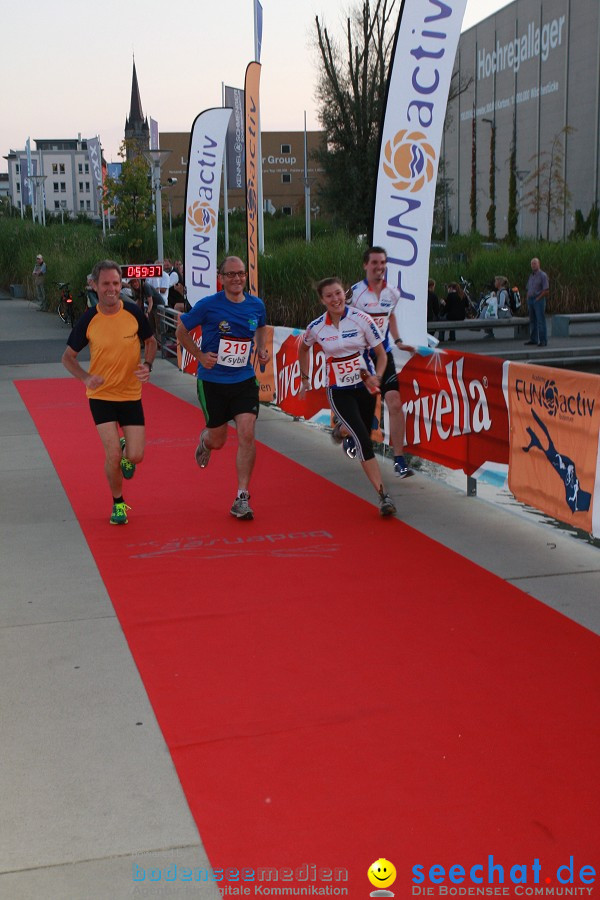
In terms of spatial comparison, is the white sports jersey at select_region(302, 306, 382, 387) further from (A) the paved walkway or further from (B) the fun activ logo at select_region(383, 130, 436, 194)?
(B) the fun activ logo at select_region(383, 130, 436, 194)

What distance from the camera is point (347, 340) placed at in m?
8.31

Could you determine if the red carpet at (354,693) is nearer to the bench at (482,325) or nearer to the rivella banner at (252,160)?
the rivella banner at (252,160)

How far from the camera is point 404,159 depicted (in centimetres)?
1120

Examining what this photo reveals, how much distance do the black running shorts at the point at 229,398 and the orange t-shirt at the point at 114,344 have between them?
0.60m

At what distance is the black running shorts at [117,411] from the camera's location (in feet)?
26.5

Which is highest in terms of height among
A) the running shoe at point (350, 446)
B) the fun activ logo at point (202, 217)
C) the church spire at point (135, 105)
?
the church spire at point (135, 105)

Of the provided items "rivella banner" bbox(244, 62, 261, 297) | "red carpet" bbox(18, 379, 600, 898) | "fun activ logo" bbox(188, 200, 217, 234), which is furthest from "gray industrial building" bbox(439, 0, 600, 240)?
"red carpet" bbox(18, 379, 600, 898)

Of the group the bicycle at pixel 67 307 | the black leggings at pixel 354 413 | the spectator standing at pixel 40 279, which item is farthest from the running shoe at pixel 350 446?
the spectator standing at pixel 40 279

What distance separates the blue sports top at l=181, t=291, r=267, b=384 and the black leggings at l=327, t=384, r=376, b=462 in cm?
77

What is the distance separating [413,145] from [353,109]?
47434 mm

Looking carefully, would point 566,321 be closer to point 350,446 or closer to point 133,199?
point 350,446

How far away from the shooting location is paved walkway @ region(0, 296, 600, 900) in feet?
11.6

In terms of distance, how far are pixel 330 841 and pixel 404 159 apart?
8.78 metres

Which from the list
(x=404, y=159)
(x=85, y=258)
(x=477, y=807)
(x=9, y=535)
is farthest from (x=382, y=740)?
(x=85, y=258)
